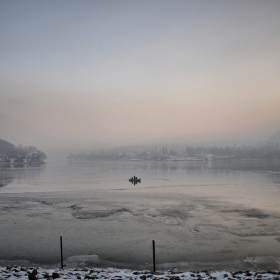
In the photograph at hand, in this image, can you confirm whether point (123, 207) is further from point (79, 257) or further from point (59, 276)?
point (59, 276)

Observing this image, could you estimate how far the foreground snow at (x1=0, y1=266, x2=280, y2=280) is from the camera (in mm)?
9359

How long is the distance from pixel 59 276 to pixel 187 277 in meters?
4.13

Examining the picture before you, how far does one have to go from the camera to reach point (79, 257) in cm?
1257

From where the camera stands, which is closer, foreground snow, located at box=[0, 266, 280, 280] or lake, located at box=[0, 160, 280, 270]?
foreground snow, located at box=[0, 266, 280, 280]

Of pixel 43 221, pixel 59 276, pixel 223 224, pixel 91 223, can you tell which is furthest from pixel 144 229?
pixel 59 276

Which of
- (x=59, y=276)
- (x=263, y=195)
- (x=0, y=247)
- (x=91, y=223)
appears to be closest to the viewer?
(x=59, y=276)

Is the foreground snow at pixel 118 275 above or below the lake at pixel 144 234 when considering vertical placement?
above

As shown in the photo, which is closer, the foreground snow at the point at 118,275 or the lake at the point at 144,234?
the foreground snow at the point at 118,275

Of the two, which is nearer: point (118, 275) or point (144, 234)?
point (118, 275)

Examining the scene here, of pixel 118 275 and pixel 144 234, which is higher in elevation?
pixel 118 275

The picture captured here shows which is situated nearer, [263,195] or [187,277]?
[187,277]

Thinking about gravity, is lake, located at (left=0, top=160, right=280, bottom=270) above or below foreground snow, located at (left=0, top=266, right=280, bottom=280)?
below

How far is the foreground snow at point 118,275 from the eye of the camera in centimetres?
936

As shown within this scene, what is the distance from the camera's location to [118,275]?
32.8 ft
